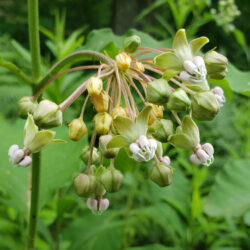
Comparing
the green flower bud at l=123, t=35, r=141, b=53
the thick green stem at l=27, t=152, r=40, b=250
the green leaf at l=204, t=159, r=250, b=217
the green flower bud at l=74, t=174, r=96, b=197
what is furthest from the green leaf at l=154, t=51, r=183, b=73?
the green leaf at l=204, t=159, r=250, b=217

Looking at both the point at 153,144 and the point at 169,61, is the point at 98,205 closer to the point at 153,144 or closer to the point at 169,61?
the point at 153,144

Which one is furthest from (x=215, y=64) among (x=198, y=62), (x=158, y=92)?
(x=158, y=92)

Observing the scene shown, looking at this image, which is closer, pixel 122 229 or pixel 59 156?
pixel 59 156

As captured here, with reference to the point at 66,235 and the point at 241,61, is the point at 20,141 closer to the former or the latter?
the point at 66,235

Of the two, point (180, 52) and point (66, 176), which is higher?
point (180, 52)

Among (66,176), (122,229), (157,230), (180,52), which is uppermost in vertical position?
(180,52)

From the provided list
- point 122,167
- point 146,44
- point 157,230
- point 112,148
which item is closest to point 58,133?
point 122,167

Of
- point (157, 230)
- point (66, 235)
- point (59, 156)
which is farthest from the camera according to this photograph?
point (157, 230)
